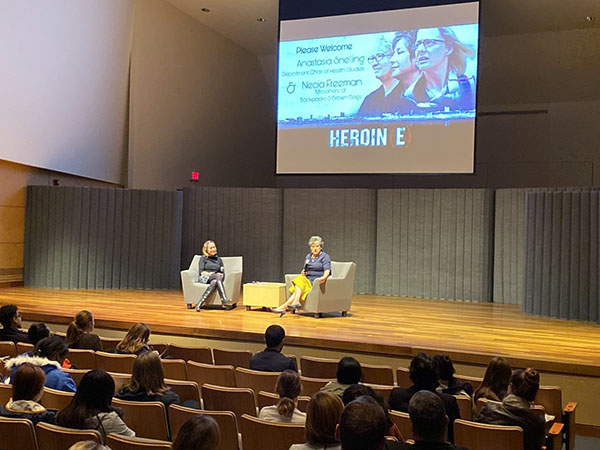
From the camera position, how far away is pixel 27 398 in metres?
2.97

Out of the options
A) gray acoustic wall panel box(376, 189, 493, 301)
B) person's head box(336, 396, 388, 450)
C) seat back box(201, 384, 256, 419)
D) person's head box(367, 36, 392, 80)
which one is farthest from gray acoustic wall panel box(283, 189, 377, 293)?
person's head box(336, 396, 388, 450)

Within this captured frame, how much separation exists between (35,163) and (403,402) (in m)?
7.58

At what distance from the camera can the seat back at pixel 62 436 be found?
255cm

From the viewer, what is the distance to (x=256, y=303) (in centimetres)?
779

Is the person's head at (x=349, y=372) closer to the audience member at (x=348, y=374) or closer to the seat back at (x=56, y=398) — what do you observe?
the audience member at (x=348, y=374)

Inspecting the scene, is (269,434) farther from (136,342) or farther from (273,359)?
(136,342)

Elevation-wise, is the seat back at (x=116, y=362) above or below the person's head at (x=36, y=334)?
below

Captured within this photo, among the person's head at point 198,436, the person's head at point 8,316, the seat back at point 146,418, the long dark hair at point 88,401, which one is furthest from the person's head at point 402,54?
the person's head at point 198,436

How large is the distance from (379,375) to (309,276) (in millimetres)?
3287

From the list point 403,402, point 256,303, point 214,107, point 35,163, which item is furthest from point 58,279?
point 403,402

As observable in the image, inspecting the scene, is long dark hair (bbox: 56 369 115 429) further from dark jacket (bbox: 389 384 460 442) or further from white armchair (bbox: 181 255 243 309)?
white armchair (bbox: 181 255 243 309)

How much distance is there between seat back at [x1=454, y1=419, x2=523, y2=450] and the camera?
2.82 metres

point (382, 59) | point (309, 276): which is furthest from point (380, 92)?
point (309, 276)

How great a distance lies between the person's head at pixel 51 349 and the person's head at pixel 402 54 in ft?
22.7
